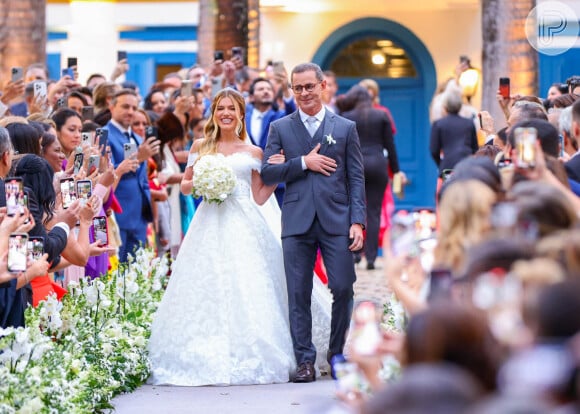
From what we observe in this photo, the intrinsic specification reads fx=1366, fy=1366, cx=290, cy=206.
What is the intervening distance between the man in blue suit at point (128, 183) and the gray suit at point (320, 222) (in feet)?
8.50

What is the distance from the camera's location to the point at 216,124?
10086 millimetres

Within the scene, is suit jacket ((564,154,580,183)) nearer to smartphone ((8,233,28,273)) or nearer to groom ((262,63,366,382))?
groom ((262,63,366,382))

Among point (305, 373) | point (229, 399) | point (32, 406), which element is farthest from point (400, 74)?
point (32, 406)

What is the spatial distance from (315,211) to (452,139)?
678cm

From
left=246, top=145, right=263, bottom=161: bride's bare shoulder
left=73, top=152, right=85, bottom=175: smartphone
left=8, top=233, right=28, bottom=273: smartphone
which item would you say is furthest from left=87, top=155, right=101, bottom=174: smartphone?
left=8, top=233, right=28, bottom=273: smartphone

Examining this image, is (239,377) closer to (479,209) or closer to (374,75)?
(479,209)

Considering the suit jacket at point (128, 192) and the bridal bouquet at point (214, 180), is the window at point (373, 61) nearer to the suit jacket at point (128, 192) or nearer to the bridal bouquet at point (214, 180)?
the suit jacket at point (128, 192)

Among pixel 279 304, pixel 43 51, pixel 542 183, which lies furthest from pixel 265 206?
pixel 43 51

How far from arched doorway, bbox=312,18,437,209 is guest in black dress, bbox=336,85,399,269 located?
7771mm

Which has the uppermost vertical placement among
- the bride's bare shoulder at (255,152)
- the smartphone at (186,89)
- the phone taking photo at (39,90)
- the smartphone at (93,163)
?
the smartphone at (186,89)

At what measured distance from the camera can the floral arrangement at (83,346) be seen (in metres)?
6.80

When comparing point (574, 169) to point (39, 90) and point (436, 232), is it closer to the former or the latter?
point (436, 232)

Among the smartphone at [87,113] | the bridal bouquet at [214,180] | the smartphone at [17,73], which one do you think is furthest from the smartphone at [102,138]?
the smartphone at [17,73]

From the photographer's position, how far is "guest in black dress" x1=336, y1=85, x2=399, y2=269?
16.4 m
